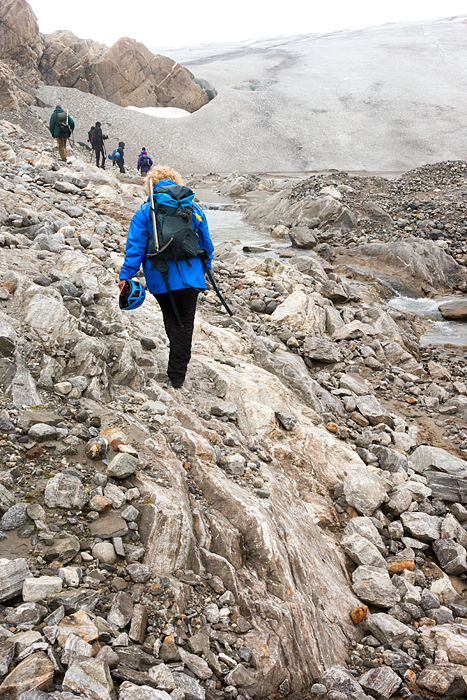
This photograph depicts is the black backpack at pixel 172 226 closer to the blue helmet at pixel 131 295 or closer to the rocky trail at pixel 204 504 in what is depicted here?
the blue helmet at pixel 131 295

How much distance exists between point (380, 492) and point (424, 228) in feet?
59.4

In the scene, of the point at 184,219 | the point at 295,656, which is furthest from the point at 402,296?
the point at 295,656

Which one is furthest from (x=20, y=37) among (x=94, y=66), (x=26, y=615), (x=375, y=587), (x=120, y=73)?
(x=26, y=615)

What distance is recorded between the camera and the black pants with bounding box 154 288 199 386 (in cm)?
510

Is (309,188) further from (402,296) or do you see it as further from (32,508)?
(32,508)

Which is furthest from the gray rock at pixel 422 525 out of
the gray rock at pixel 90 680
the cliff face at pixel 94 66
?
the cliff face at pixel 94 66

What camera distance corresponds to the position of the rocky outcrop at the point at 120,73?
5753cm

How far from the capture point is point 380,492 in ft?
18.5

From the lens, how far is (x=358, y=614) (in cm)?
409

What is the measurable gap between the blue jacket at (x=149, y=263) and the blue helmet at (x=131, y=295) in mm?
93

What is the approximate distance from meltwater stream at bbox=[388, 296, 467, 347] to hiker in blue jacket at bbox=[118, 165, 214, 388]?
952 centimetres

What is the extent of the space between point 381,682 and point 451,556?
2.18m

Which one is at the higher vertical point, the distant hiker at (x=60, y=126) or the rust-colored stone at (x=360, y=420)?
the distant hiker at (x=60, y=126)

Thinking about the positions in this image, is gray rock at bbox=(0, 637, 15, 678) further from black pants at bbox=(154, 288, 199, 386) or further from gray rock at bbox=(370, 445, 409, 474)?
gray rock at bbox=(370, 445, 409, 474)
